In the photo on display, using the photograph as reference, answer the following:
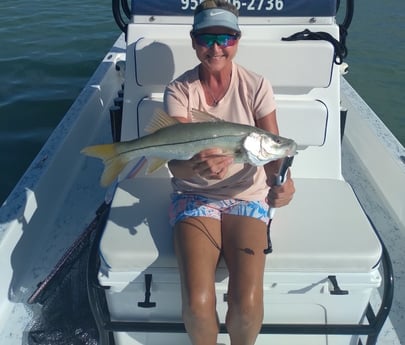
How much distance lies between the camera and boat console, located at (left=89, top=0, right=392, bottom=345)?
2.22 meters

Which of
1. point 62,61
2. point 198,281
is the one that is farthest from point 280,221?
point 62,61

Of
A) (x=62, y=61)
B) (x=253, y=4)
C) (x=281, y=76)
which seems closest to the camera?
(x=281, y=76)

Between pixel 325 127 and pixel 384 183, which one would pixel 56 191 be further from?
pixel 384 183

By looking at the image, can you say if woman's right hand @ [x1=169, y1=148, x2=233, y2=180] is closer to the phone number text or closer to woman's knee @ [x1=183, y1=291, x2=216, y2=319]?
woman's knee @ [x1=183, y1=291, x2=216, y2=319]

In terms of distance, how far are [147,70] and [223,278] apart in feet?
4.95

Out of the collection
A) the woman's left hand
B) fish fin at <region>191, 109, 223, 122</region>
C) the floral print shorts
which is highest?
fish fin at <region>191, 109, 223, 122</region>

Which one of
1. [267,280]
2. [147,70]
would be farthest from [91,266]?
[147,70]

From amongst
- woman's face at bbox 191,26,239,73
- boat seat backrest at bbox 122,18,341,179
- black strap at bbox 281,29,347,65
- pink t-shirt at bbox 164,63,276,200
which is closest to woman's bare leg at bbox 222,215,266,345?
pink t-shirt at bbox 164,63,276,200

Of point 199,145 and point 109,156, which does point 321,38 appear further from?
point 109,156

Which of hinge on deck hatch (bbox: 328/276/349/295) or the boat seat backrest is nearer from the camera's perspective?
hinge on deck hatch (bbox: 328/276/349/295)

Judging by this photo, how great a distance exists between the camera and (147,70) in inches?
118

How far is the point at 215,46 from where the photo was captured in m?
2.28

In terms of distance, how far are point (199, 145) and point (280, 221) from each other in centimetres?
70

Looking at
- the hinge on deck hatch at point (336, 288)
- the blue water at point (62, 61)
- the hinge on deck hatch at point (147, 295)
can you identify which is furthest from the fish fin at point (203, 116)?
the blue water at point (62, 61)
